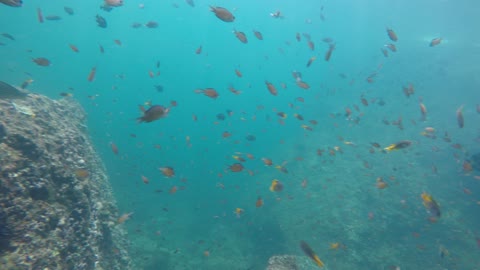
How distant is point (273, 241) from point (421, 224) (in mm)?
8172

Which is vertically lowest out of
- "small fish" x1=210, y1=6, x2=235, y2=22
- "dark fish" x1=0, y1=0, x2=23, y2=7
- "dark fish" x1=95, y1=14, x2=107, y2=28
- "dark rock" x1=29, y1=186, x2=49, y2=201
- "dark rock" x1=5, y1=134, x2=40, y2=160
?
"dark rock" x1=29, y1=186, x2=49, y2=201

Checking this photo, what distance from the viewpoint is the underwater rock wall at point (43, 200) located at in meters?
4.86

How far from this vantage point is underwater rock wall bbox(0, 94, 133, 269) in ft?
15.9

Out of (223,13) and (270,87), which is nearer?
(223,13)

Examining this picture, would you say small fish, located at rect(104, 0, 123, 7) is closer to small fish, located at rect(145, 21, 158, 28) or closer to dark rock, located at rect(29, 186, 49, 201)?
small fish, located at rect(145, 21, 158, 28)

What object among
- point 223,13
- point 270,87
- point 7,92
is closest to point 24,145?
point 7,92

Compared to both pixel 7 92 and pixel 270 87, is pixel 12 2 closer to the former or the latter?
pixel 7 92

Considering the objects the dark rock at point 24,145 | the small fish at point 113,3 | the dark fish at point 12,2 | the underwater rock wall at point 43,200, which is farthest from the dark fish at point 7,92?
the small fish at point 113,3

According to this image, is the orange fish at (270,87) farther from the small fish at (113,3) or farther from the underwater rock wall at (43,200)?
the underwater rock wall at (43,200)

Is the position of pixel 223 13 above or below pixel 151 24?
above

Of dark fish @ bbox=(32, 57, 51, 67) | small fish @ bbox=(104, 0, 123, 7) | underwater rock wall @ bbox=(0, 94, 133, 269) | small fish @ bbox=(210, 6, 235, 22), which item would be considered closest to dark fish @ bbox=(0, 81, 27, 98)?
underwater rock wall @ bbox=(0, 94, 133, 269)

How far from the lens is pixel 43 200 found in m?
5.70

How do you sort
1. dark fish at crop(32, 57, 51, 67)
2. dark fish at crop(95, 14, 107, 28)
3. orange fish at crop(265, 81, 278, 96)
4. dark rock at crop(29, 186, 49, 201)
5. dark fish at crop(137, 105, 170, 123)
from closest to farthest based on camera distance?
dark fish at crop(137, 105, 170, 123), dark rock at crop(29, 186, 49, 201), orange fish at crop(265, 81, 278, 96), dark fish at crop(32, 57, 51, 67), dark fish at crop(95, 14, 107, 28)

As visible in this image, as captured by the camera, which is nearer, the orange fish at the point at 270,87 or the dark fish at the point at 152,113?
the dark fish at the point at 152,113
